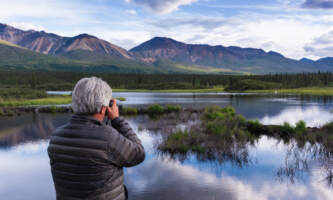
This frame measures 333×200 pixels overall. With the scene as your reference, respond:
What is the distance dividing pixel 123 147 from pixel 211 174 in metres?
13.1

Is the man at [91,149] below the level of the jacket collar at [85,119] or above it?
below

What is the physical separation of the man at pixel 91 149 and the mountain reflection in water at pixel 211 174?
982 cm

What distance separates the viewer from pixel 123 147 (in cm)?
312

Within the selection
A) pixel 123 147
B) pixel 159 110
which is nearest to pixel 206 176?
pixel 123 147

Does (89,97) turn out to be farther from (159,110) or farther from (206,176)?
(159,110)

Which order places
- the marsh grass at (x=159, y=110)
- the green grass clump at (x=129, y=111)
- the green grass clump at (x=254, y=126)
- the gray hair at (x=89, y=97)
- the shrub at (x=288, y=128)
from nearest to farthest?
the gray hair at (x=89, y=97), the shrub at (x=288, y=128), the green grass clump at (x=254, y=126), the green grass clump at (x=129, y=111), the marsh grass at (x=159, y=110)

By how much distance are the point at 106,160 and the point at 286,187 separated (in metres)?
12.7

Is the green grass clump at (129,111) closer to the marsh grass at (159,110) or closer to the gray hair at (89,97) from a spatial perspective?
the marsh grass at (159,110)

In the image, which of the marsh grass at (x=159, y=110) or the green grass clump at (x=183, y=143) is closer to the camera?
the green grass clump at (x=183, y=143)

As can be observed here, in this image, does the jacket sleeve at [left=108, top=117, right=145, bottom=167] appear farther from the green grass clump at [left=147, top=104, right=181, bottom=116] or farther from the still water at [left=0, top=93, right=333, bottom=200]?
the green grass clump at [left=147, top=104, right=181, bottom=116]

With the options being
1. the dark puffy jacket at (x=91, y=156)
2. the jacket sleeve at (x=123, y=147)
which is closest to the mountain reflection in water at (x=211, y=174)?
the dark puffy jacket at (x=91, y=156)

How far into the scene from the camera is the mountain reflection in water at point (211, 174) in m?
13.1

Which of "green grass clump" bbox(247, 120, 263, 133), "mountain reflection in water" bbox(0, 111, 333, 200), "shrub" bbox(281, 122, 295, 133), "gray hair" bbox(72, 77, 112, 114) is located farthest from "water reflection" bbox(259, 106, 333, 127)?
"gray hair" bbox(72, 77, 112, 114)

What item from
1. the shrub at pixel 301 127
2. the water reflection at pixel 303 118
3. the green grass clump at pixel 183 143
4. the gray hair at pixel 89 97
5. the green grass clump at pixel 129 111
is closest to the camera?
the gray hair at pixel 89 97
